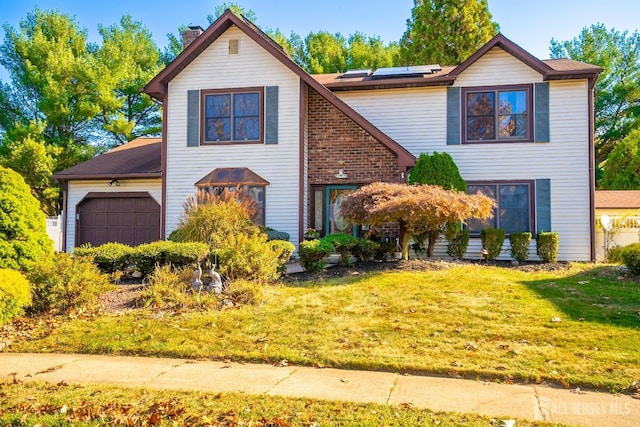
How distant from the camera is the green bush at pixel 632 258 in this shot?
31.8 ft

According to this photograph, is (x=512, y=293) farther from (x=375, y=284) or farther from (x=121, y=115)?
(x=121, y=115)

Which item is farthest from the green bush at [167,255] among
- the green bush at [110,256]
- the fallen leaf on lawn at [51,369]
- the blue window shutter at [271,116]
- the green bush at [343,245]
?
the blue window shutter at [271,116]

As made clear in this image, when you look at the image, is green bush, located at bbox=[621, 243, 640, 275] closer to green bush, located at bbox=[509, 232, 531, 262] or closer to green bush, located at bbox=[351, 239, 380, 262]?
green bush, located at bbox=[509, 232, 531, 262]

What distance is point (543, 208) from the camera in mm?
14094

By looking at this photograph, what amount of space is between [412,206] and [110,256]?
6.05 m

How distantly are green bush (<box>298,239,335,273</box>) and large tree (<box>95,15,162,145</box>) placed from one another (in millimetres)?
21595

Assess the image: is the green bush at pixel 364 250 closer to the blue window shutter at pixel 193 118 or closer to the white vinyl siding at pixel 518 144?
the white vinyl siding at pixel 518 144

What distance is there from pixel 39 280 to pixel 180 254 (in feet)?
8.95

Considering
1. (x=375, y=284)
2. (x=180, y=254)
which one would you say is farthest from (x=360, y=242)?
(x=180, y=254)

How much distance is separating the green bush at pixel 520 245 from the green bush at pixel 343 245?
15.8 feet

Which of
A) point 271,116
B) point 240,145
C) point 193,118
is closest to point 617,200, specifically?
point 271,116

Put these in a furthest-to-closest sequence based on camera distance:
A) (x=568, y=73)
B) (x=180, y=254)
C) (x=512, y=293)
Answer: (x=568, y=73) < (x=180, y=254) < (x=512, y=293)

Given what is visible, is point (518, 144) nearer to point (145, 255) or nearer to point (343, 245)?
point (343, 245)

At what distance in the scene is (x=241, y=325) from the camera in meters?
6.91
